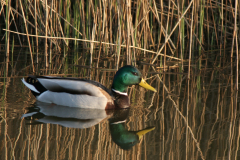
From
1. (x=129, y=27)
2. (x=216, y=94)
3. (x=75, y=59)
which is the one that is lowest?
(x=216, y=94)

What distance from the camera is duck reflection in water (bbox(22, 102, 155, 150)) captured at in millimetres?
4215

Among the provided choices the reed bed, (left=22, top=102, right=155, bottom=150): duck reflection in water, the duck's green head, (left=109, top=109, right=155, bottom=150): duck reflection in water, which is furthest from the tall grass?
(left=109, top=109, right=155, bottom=150): duck reflection in water

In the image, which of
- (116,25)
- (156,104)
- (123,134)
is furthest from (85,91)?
(116,25)

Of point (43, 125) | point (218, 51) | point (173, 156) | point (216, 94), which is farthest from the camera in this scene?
point (218, 51)

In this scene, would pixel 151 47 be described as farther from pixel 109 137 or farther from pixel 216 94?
pixel 109 137

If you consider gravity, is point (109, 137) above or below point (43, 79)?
below

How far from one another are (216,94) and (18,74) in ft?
11.3

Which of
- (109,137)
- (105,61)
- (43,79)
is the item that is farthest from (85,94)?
(105,61)

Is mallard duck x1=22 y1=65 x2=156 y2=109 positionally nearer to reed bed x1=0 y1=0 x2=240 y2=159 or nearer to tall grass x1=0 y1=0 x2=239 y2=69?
reed bed x1=0 y1=0 x2=240 y2=159

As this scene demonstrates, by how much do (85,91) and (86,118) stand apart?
54 centimetres

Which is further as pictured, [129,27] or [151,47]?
[151,47]

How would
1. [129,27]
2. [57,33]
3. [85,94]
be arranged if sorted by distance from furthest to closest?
[57,33], [129,27], [85,94]

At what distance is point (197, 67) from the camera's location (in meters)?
7.77

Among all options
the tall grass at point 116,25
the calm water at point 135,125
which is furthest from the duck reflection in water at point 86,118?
the tall grass at point 116,25
